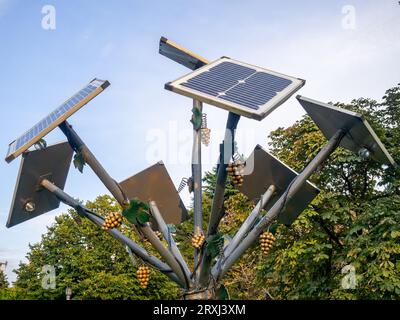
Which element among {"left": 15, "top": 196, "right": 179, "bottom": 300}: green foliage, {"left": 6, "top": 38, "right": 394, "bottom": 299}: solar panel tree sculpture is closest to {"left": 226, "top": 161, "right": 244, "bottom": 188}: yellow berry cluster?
{"left": 6, "top": 38, "right": 394, "bottom": 299}: solar panel tree sculpture

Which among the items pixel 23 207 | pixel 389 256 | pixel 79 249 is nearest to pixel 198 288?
pixel 23 207

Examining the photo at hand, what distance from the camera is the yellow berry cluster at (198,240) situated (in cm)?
650

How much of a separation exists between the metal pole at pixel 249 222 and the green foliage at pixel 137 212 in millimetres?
1441

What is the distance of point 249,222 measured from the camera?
268 inches

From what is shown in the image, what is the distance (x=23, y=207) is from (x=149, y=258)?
2.15m

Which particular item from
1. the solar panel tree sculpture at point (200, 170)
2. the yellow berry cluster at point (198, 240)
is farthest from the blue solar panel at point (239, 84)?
the yellow berry cluster at point (198, 240)

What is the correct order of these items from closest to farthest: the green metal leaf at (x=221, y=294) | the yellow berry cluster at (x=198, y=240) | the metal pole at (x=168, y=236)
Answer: the yellow berry cluster at (x=198, y=240) → the green metal leaf at (x=221, y=294) → the metal pole at (x=168, y=236)

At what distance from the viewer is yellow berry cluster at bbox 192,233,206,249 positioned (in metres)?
6.50

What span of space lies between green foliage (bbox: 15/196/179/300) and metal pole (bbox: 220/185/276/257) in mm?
27375

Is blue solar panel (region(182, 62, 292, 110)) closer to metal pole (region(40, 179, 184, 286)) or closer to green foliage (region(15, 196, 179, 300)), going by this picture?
metal pole (region(40, 179, 184, 286))

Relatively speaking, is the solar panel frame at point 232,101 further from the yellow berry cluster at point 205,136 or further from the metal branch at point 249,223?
the metal branch at point 249,223

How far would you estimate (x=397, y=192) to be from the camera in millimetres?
18500

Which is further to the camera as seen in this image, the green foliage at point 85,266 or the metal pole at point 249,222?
the green foliage at point 85,266
